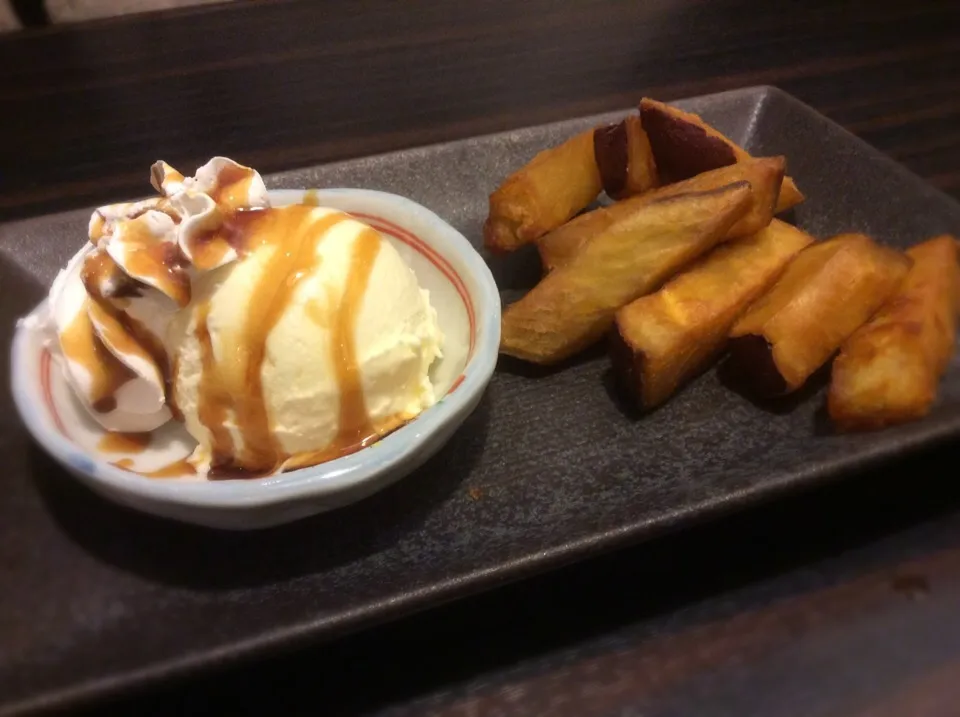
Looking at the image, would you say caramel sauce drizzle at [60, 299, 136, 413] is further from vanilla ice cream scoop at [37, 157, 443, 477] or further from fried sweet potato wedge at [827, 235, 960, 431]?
fried sweet potato wedge at [827, 235, 960, 431]

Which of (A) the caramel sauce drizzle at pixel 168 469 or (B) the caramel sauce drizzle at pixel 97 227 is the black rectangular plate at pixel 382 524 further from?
(B) the caramel sauce drizzle at pixel 97 227

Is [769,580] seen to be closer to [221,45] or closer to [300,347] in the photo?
[300,347]

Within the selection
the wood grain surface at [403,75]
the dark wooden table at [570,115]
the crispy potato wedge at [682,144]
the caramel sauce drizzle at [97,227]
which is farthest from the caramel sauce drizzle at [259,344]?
A: the wood grain surface at [403,75]

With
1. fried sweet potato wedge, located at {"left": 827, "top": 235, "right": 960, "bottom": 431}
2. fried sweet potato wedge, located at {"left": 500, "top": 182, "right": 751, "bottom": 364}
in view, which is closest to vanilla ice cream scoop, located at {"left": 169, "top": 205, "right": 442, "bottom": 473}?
fried sweet potato wedge, located at {"left": 500, "top": 182, "right": 751, "bottom": 364}

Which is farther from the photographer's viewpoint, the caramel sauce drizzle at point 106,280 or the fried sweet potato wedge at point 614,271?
the fried sweet potato wedge at point 614,271

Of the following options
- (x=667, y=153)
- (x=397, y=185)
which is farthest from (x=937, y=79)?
(x=397, y=185)

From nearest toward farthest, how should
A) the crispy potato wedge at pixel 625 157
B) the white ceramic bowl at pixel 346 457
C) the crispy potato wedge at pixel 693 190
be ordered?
the white ceramic bowl at pixel 346 457
the crispy potato wedge at pixel 693 190
the crispy potato wedge at pixel 625 157

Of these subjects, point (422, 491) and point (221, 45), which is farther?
point (221, 45)

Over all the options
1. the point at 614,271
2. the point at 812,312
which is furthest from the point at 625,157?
the point at 812,312
